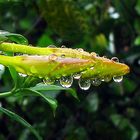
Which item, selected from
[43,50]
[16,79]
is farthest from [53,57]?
[16,79]

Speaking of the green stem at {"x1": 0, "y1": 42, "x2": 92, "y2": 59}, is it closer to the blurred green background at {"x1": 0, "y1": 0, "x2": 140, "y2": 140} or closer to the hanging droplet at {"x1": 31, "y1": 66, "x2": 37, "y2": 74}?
the hanging droplet at {"x1": 31, "y1": 66, "x2": 37, "y2": 74}

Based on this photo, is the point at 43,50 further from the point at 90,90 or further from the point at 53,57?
the point at 90,90

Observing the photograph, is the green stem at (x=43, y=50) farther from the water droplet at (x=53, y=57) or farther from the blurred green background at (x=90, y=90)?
the blurred green background at (x=90, y=90)

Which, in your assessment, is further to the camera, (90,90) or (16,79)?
(90,90)

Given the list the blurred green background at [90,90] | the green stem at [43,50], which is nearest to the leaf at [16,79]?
the green stem at [43,50]

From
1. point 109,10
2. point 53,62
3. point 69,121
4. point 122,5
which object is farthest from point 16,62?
point 109,10

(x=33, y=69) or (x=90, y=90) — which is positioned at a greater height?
(x=33, y=69)

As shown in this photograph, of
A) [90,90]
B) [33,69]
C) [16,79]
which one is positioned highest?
[33,69]

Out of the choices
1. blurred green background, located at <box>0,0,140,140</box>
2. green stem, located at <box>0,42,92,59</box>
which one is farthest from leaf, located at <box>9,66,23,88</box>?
blurred green background, located at <box>0,0,140,140</box>

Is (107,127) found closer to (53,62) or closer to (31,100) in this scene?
(31,100)

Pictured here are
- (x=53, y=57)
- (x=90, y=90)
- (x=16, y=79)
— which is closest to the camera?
(x=53, y=57)
